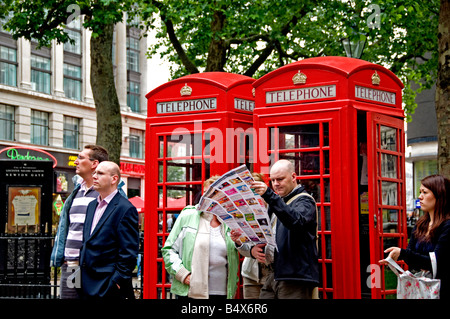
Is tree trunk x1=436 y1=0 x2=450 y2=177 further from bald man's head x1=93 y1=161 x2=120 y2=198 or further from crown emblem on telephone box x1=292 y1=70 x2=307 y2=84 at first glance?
bald man's head x1=93 y1=161 x2=120 y2=198

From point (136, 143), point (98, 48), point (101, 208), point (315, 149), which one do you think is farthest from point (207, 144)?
point (136, 143)

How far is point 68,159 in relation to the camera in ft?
121

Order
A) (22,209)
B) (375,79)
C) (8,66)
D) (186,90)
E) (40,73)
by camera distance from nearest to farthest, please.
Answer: (375,79), (186,90), (22,209), (8,66), (40,73)

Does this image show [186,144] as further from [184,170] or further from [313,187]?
[313,187]

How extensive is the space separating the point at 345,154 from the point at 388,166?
70 centimetres

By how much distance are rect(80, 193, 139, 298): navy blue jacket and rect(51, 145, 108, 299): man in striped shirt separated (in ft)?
0.71

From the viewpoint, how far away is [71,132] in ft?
123

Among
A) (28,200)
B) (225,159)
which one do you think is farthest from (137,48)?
(225,159)

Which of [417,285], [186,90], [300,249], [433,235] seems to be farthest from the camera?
[186,90]

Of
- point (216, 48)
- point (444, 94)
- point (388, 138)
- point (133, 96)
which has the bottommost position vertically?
point (388, 138)

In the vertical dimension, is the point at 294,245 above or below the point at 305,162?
below

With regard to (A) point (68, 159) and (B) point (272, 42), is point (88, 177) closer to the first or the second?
(B) point (272, 42)

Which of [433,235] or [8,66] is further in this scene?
[8,66]
